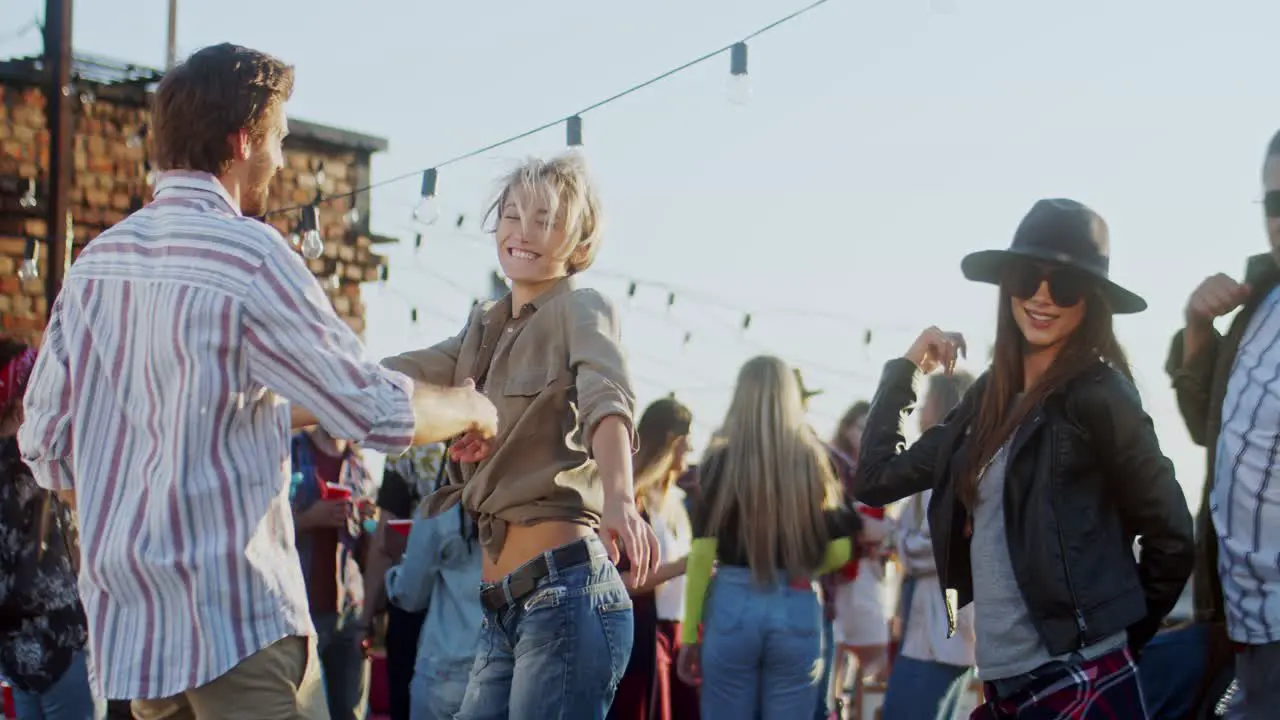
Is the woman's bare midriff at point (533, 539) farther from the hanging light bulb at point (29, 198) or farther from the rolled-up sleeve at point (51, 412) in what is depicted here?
the hanging light bulb at point (29, 198)

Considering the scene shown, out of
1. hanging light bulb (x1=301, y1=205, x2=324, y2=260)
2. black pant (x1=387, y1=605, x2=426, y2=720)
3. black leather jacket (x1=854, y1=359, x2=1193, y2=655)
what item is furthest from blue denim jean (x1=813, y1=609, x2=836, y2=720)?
hanging light bulb (x1=301, y1=205, x2=324, y2=260)

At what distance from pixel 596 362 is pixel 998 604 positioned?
3.39ft

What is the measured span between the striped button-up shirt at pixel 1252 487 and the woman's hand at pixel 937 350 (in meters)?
0.77

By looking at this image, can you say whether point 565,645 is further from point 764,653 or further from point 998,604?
point 764,653

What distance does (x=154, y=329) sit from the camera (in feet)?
9.44

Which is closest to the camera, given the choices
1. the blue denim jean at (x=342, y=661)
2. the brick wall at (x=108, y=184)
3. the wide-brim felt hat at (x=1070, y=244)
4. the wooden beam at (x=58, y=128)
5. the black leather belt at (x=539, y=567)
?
the black leather belt at (x=539, y=567)

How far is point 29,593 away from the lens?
5.98m

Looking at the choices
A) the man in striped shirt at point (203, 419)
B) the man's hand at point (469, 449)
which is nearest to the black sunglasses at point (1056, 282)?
the man's hand at point (469, 449)

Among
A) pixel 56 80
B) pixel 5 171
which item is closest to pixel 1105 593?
pixel 56 80

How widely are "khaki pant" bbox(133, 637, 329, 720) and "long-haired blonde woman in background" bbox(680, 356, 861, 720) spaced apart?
→ 11.9 feet

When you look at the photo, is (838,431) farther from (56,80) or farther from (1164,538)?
(56,80)

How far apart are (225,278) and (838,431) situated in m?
6.38

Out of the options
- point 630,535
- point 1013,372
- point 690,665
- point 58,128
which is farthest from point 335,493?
point 58,128

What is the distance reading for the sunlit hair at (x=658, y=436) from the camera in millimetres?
7164
